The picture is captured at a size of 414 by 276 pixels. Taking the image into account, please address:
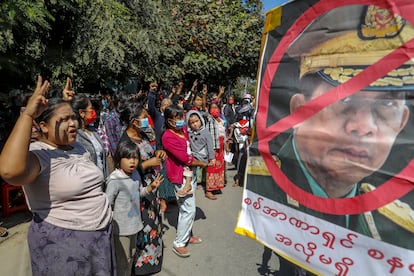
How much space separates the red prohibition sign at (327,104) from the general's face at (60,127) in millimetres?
1088

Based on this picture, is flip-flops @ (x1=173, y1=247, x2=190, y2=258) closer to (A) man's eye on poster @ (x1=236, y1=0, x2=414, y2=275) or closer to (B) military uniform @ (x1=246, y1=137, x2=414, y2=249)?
(A) man's eye on poster @ (x1=236, y1=0, x2=414, y2=275)

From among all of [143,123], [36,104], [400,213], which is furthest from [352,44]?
[143,123]

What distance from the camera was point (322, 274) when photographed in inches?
55.1

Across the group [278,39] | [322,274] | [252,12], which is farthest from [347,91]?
[252,12]

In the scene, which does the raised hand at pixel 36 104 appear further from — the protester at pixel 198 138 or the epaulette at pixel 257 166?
the protester at pixel 198 138

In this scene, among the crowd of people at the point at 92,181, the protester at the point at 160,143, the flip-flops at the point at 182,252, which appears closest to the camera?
the crowd of people at the point at 92,181

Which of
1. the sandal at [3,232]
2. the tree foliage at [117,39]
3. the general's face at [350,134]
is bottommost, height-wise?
the sandal at [3,232]

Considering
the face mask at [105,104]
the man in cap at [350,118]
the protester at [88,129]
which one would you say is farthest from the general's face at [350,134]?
the face mask at [105,104]

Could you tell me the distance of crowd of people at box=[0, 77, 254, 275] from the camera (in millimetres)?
1613

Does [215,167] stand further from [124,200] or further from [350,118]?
[350,118]

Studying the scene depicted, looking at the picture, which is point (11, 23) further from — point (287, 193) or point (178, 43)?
point (178, 43)

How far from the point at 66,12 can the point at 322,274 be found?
5.76 meters

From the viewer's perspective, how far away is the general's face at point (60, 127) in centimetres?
178

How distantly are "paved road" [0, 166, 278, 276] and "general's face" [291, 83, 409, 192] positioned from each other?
1969 mm
